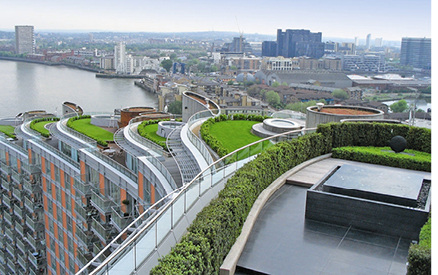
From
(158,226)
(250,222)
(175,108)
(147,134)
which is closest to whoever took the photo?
(158,226)

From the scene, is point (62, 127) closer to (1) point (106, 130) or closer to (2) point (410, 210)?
(1) point (106, 130)

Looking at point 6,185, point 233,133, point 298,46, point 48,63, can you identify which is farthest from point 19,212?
point 298,46

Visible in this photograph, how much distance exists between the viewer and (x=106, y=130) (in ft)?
40.1

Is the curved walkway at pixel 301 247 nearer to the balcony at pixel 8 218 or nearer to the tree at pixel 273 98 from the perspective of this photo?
the balcony at pixel 8 218

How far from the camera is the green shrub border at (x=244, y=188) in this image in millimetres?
2773

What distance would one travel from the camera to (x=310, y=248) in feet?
12.2

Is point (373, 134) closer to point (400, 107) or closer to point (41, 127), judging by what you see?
point (41, 127)

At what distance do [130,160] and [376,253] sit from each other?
584 cm

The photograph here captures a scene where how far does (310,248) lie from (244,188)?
764mm

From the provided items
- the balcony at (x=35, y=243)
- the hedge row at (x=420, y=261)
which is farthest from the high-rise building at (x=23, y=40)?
the hedge row at (x=420, y=261)

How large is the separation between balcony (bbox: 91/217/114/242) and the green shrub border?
3.78 m

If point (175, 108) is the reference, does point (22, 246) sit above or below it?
below

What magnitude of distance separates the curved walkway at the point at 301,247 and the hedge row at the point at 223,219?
0.50 ft
